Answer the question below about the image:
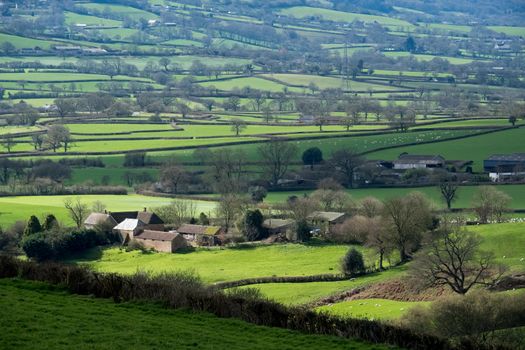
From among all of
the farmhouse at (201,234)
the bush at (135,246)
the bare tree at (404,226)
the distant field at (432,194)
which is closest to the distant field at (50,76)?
the distant field at (432,194)

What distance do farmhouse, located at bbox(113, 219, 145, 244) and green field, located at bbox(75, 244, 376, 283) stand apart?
93.8 inches

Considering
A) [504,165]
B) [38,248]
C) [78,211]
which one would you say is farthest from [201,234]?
[504,165]

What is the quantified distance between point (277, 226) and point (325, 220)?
270 centimetres

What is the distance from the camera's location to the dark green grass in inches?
978

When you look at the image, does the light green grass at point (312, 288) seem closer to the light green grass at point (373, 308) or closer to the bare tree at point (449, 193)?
the light green grass at point (373, 308)

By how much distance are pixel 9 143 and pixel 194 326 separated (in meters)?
76.2

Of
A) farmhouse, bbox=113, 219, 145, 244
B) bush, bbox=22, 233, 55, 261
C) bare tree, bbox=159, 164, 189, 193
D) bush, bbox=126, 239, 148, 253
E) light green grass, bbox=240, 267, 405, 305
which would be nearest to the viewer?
light green grass, bbox=240, 267, 405, 305

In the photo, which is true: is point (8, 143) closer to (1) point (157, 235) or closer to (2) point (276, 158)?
(2) point (276, 158)

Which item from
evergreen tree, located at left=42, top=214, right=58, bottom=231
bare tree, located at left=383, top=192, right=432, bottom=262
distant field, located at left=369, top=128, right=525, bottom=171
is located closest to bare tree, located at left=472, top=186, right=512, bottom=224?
bare tree, located at left=383, top=192, right=432, bottom=262

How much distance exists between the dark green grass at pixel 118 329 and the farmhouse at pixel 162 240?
3128 centimetres

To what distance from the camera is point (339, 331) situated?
28109 mm

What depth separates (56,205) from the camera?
245 ft

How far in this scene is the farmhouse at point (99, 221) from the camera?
65.9 metres

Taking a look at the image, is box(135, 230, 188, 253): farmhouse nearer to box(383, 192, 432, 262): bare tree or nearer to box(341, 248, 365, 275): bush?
box(383, 192, 432, 262): bare tree
